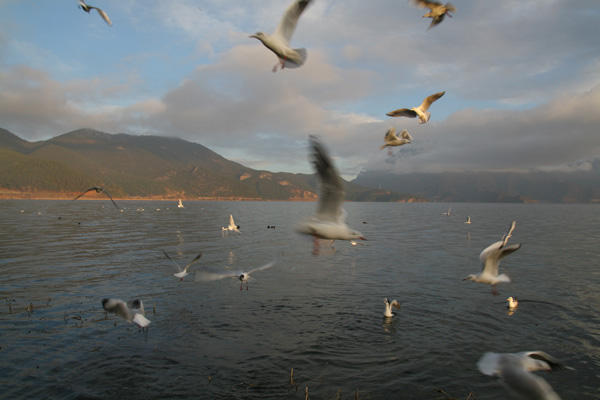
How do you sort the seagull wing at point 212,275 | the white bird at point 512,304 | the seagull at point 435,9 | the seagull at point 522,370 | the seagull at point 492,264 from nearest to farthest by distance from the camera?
1. the seagull at point 522,370
2. the seagull at point 492,264
3. the seagull at point 435,9
4. the seagull wing at point 212,275
5. the white bird at point 512,304

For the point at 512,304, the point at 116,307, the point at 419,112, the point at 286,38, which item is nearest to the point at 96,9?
the point at 286,38

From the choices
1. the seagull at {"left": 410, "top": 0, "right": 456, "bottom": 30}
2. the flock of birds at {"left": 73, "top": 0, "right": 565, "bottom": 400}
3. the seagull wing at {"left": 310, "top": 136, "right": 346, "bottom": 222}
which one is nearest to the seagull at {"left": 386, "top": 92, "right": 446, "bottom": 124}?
the flock of birds at {"left": 73, "top": 0, "right": 565, "bottom": 400}

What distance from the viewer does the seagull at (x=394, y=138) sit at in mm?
11523

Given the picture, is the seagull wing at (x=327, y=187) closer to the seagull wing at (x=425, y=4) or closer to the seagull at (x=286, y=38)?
the seagull at (x=286, y=38)

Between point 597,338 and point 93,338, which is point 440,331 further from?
point 93,338

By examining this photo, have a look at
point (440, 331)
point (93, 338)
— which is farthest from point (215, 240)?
point (440, 331)

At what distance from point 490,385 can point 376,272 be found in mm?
13459

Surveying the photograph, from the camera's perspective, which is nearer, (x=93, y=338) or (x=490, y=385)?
(x=490, y=385)

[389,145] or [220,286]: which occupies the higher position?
[389,145]

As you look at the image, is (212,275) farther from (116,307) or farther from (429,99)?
(429,99)

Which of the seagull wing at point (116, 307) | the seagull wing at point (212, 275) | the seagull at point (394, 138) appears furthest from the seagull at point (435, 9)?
the seagull wing at point (116, 307)

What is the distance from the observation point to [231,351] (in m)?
11.3

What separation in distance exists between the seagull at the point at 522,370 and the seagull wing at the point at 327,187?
337 cm

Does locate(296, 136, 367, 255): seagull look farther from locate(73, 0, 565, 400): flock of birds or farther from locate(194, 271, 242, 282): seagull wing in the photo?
locate(194, 271, 242, 282): seagull wing
